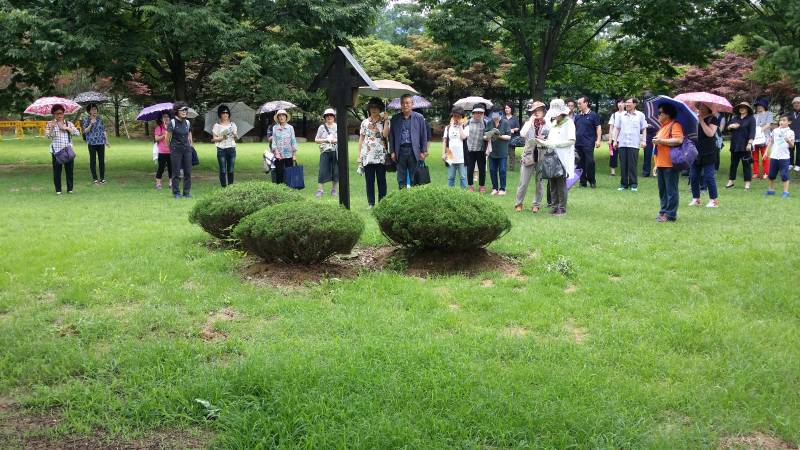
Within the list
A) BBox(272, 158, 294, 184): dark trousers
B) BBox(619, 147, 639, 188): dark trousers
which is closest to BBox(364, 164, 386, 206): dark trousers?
BBox(272, 158, 294, 184): dark trousers

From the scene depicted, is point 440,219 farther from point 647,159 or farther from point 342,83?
point 647,159

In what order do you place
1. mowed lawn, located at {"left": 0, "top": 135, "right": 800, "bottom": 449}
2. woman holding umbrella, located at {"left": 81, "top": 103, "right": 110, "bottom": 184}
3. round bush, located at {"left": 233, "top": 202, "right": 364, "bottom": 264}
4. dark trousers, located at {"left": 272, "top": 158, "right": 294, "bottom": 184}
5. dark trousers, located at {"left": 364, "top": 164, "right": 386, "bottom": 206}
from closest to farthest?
mowed lawn, located at {"left": 0, "top": 135, "right": 800, "bottom": 449}, round bush, located at {"left": 233, "top": 202, "right": 364, "bottom": 264}, dark trousers, located at {"left": 364, "top": 164, "right": 386, "bottom": 206}, dark trousers, located at {"left": 272, "top": 158, "right": 294, "bottom": 184}, woman holding umbrella, located at {"left": 81, "top": 103, "right": 110, "bottom": 184}

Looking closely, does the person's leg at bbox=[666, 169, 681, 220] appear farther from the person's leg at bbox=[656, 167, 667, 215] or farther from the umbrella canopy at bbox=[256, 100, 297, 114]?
the umbrella canopy at bbox=[256, 100, 297, 114]

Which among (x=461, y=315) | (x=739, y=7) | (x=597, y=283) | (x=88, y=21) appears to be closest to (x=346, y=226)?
(x=461, y=315)

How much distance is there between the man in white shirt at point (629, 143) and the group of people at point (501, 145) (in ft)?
0.07

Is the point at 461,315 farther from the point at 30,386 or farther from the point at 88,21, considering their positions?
the point at 88,21

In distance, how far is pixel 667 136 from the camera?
9.75m

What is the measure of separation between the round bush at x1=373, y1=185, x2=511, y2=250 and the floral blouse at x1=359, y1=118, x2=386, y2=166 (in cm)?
394

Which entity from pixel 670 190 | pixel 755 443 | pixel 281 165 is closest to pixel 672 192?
pixel 670 190

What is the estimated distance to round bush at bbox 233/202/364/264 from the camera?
20.2 feet

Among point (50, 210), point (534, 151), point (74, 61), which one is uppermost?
point (74, 61)

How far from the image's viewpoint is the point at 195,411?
375 centimetres

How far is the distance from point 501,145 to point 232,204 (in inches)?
285

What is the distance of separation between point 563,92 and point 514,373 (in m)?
45.9
